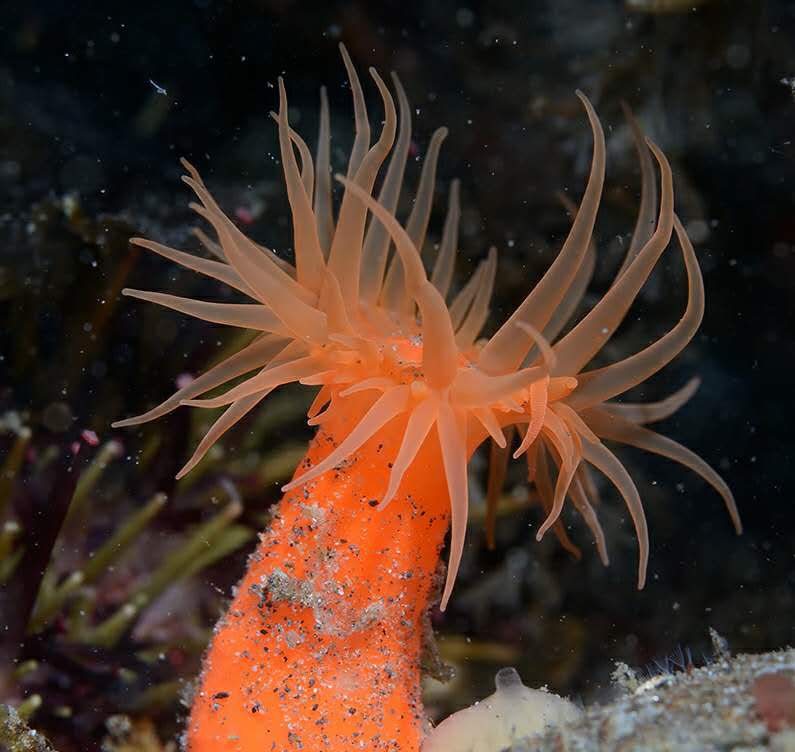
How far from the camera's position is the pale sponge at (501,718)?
1865 mm

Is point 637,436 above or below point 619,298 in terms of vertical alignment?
below

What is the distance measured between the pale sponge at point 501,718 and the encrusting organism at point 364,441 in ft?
0.58

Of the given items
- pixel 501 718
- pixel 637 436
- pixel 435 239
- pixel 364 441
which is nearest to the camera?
pixel 501 718

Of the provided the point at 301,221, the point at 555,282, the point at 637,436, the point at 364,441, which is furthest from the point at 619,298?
the point at 301,221

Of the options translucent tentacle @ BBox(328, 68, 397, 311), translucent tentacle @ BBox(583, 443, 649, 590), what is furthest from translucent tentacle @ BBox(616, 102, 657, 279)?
translucent tentacle @ BBox(328, 68, 397, 311)

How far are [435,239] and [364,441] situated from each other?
2.06 m

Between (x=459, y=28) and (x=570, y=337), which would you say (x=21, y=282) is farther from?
(x=570, y=337)

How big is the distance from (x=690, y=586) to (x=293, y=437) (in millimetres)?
1952

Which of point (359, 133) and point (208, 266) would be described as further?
point (359, 133)

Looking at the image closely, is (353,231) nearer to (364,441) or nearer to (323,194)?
(323,194)

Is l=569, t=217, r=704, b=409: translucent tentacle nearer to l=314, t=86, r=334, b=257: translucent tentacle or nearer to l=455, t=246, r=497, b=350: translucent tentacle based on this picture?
l=455, t=246, r=497, b=350: translucent tentacle

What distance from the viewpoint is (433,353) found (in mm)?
1982

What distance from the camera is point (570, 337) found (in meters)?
2.18

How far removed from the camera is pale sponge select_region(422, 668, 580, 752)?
6.12 ft
